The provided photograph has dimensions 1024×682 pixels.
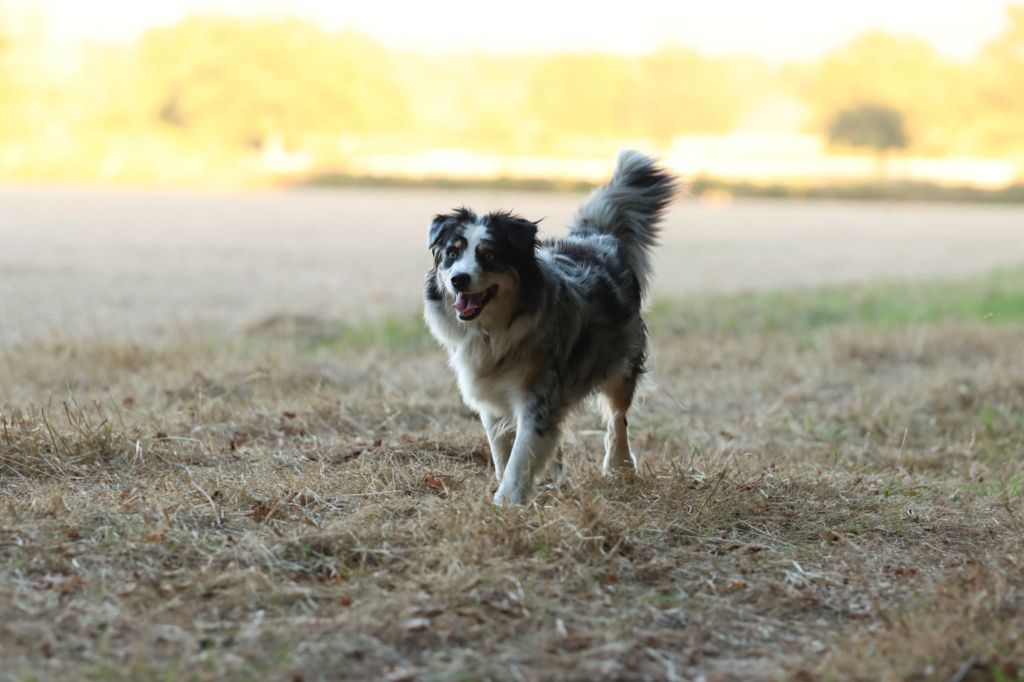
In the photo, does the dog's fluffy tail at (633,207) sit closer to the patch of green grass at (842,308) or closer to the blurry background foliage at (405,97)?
the patch of green grass at (842,308)

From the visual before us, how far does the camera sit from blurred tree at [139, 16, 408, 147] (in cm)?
6041

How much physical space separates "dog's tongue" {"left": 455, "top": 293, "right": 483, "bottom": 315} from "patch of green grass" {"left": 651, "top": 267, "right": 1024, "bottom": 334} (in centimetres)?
705

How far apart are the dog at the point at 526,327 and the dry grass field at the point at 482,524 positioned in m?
0.29

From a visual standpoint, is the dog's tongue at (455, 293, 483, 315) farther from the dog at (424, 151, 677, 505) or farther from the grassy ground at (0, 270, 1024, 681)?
the grassy ground at (0, 270, 1024, 681)

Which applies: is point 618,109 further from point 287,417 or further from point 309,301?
point 287,417

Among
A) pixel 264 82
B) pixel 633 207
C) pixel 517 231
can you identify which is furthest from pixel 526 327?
pixel 264 82

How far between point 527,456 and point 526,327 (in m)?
0.58

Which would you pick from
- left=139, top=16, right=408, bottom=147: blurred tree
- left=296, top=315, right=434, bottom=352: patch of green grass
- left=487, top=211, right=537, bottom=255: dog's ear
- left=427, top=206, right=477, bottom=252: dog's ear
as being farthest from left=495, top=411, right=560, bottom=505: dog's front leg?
left=139, top=16, right=408, bottom=147: blurred tree

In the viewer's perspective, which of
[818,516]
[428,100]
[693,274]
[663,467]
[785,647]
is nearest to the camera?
[785,647]

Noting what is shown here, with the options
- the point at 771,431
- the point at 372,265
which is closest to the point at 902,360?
the point at 771,431

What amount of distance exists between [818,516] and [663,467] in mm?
865

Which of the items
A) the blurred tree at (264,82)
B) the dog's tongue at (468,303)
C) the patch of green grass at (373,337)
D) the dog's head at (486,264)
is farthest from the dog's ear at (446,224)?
the blurred tree at (264,82)

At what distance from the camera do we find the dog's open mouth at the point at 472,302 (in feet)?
17.2

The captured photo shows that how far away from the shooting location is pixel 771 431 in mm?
7945
